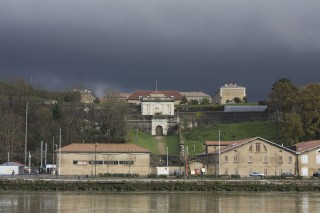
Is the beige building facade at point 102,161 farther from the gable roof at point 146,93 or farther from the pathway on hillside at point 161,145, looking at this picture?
the gable roof at point 146,93

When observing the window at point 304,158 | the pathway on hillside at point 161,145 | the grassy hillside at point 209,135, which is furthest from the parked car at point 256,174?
the grassy hillside at point 209,135

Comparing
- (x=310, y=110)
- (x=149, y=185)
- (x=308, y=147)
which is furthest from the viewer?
(x=310, y=110)

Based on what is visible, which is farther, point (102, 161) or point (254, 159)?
point (254, 159)

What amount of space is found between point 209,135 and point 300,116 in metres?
17.2

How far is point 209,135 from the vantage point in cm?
10956

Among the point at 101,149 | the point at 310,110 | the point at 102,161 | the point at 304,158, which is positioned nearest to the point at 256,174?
the point at 304,158

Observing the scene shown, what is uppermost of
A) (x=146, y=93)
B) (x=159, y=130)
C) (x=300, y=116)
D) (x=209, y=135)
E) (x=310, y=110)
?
(x=146, y=93)

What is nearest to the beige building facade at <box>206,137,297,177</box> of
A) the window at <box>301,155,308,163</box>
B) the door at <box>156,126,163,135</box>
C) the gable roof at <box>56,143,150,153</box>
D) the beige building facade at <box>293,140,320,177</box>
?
the beige building facade at <box>293,140,320,177</box>

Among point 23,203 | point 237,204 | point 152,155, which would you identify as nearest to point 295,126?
point 152,155

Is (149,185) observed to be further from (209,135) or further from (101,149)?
(209,135)

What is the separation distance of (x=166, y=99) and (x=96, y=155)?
5707 centimetres

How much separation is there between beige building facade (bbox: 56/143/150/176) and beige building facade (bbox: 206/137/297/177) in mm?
9442

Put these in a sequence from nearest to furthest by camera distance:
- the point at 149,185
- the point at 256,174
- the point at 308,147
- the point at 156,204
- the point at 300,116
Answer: the point at 156,204 → the point at 149,185 → the point at 256,174 → the point at 308,147 → the point at 300,116

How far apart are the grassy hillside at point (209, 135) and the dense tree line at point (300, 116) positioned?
9.97 ft
